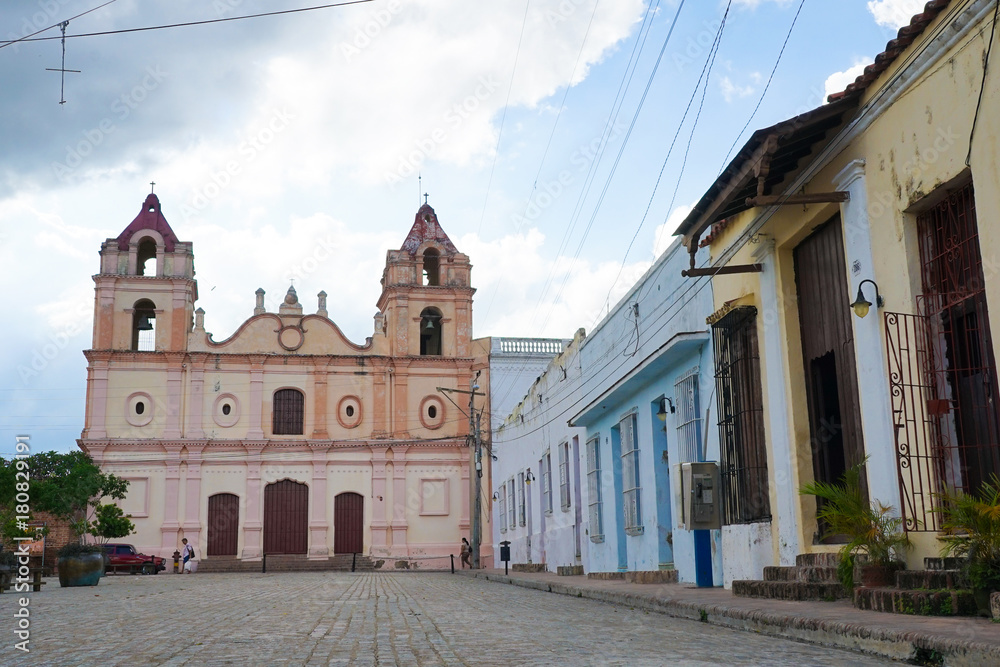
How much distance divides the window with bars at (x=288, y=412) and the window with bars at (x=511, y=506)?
10581mm

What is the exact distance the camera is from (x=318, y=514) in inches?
1526

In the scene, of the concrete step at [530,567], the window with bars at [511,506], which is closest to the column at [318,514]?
the window with bars at [511,506]

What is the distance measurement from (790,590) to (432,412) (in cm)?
3222

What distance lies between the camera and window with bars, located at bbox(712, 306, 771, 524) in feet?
37.6

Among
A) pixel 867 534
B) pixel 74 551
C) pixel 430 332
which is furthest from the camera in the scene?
pixel 430 332

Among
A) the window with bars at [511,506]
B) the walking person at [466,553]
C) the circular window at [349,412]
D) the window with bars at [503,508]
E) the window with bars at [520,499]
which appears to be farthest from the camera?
the circular window at [349,412]

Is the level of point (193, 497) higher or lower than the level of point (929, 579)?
higher

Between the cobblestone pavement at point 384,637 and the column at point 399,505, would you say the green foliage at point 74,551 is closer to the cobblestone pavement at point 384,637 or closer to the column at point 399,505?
the cobblestone pavement at point 384,637

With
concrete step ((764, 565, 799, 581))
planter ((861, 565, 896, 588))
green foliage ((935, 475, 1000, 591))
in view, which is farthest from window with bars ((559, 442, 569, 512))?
green foliage ((935, 475, 1000, 591))

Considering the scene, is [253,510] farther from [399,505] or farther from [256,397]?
[399,505]

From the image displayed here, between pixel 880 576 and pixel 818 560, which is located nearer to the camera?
pixel 880 576

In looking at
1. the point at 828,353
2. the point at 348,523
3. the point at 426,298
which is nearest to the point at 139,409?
the point at 348,523

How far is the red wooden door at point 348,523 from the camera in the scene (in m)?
38.8

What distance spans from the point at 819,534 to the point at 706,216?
133 inches
